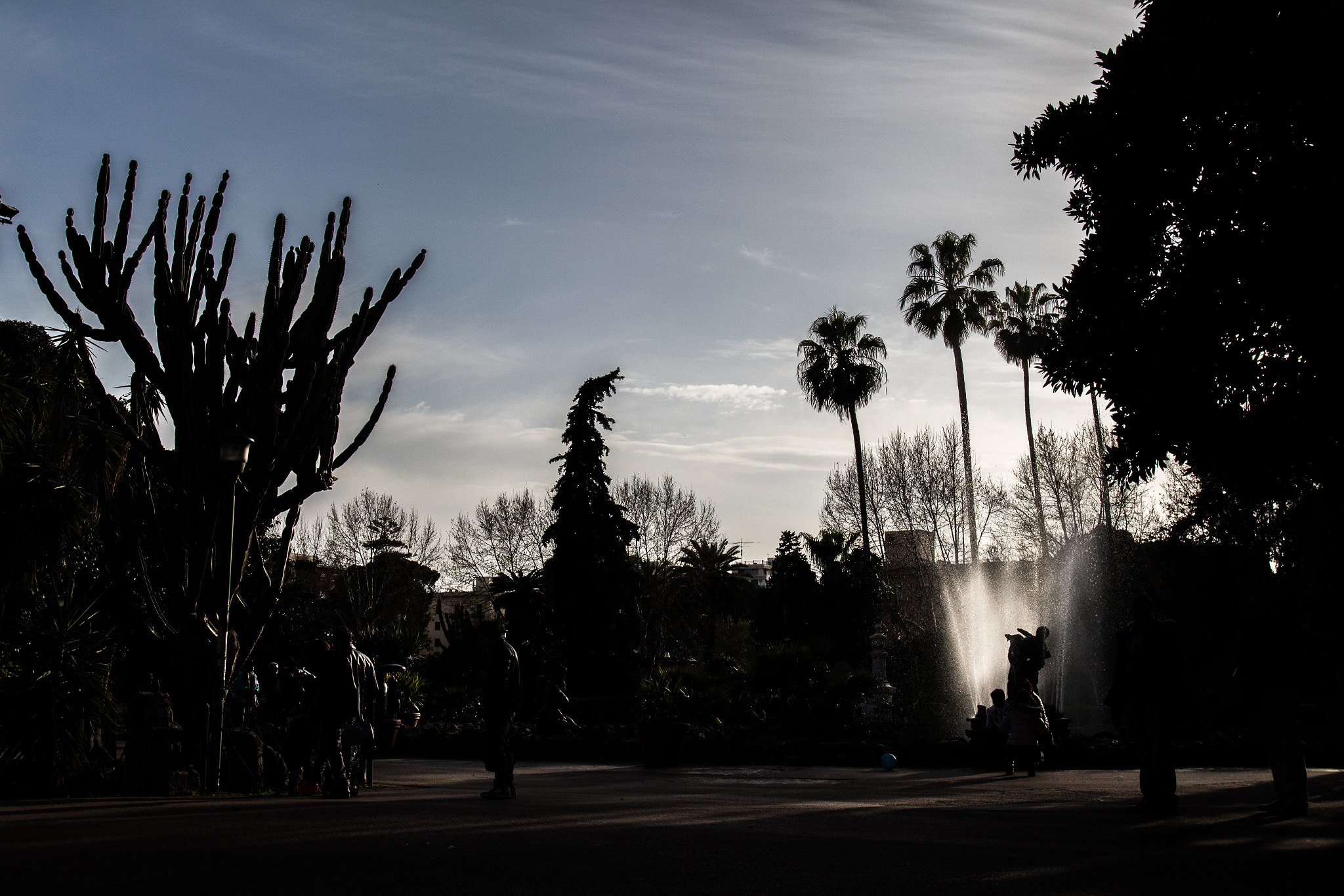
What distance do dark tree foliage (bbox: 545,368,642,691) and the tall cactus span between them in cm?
2363

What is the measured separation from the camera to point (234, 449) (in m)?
11.2

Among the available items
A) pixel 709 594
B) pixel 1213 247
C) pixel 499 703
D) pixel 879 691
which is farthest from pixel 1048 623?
pixel 709 594

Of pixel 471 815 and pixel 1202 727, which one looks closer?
pixel 471 815

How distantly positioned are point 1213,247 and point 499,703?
24.7 ft

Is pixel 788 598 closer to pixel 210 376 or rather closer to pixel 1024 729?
pixel 1024 729

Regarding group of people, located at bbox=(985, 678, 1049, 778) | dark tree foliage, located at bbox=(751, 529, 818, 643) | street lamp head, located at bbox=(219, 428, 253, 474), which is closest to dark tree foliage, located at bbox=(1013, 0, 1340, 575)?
group of people, located at bbox=(985, 678, 1049, 778)

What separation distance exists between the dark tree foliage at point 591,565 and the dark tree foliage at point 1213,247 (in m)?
26.7

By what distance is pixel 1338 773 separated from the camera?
12422 millimetres

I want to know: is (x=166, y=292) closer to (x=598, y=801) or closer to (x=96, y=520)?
(x=96, y=520)

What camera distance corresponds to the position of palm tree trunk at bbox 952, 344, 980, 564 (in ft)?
130

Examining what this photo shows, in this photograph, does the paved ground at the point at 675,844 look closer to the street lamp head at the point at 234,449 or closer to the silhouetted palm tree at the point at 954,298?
the street lamp head at the point at 234,449

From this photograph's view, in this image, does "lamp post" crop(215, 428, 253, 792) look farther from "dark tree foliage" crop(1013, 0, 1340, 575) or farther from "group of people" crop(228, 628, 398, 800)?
"dark tree foliage" crop(1013, 0, 1340, 575)

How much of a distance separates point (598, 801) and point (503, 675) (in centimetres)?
147

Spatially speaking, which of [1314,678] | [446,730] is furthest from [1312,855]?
[446,730]
